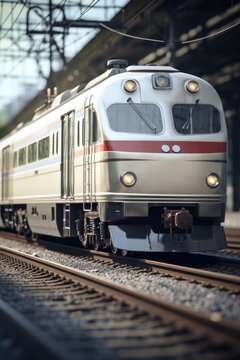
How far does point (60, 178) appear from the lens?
1488cm

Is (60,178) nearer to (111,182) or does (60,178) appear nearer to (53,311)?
(111,182)

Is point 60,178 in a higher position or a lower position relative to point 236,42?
lower

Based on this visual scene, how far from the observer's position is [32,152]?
59.8 ft

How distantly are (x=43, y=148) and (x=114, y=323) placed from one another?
10319 millimetres

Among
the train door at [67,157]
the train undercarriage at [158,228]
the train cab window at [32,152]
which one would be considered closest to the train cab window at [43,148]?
the train cab window at [32,152]

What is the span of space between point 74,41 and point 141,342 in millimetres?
16958

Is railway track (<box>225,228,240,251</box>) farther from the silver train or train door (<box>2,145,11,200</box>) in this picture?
train door (<box>2,145,11,200</box>)

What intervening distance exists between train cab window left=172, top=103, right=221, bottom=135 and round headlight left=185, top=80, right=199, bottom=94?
0.23 metres

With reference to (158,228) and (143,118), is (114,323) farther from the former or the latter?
(143,118)

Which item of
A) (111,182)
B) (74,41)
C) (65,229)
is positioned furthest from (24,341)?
(74,41)

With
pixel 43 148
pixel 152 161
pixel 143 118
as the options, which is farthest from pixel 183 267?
pixel 43 148

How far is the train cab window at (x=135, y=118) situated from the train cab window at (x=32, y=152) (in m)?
5.89

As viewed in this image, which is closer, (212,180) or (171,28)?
(212,180)

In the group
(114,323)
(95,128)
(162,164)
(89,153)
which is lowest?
(114,323)
